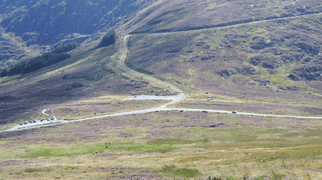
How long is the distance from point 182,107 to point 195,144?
1714 inches

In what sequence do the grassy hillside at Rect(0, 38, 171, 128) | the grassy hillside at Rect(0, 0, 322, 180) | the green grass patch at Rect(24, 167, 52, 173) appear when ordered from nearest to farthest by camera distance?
the green grass patch at Rect(24, 167, 52, 173) < the grassy hillside at Rect(0, 0, 322, 180) < the grassy hillside at Rect(0, 38, 171, 128)

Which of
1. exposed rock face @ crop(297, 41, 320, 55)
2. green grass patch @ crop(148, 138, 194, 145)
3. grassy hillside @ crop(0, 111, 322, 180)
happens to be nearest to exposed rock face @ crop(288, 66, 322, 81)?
exposed rock face @ crop(297, 41, 320, 55)

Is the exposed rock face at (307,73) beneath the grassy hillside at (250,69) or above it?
beneath

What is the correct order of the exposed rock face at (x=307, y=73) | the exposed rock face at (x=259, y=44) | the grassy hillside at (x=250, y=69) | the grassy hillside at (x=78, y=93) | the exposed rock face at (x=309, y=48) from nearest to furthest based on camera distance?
the grassy hillside at (x=78, y=93), the grassy hillside at (x=250, y=69), the exposed rock face at (x=307, y=73), the exposed rock face at (x=309, y=48), the exposed rock face at (x=259, y=44)

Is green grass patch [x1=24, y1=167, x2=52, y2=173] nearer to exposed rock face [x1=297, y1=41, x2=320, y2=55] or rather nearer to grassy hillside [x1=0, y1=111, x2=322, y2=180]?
grassy hillside [x1=0, y1=111, x2=322, y2=180]

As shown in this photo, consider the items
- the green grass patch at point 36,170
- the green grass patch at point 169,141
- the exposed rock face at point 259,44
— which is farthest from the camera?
the exposed rock face at point 259,44

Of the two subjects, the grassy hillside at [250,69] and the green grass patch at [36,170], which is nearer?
the green grass patch at [36,170]

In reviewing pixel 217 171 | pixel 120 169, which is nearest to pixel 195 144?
pixel 217 171

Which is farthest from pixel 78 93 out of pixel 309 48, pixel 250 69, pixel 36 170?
pixel 309 48

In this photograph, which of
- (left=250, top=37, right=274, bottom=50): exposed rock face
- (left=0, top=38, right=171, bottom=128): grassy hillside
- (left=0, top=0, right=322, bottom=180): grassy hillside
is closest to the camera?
(left=0, top=0, right=322, bottom=180): grassy hillside

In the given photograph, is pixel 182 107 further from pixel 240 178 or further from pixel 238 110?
pixel 240 178

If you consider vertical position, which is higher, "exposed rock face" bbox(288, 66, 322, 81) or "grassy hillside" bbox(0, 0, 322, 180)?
"grassy hillside" bbox(0, 0, 322, 180)

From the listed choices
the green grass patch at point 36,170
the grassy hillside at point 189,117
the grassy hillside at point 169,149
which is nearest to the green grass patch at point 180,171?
the grassy hillside at point 169,149

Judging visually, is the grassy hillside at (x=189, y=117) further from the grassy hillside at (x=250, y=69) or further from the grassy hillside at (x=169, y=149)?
the grassy hillside at (x=250, y=69)
